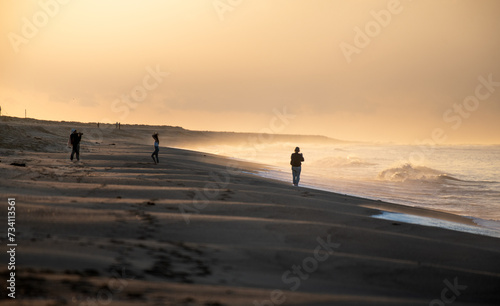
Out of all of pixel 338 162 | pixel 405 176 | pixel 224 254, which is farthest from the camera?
pixel 338 162

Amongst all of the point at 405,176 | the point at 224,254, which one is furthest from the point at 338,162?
the point at 224,254

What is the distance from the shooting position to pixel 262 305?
4.35 metres

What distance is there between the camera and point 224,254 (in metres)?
5.94

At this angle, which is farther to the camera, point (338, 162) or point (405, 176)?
point (338, 162)

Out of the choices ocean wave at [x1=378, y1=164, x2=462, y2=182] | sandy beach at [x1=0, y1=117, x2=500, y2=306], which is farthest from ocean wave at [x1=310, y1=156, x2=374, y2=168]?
sandy beach at [x1=0, y1=117, x2=500, y2=306]

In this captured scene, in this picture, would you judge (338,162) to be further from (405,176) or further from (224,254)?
(224,254)

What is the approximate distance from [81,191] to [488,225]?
10766mm

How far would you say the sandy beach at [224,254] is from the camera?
444 centimetres

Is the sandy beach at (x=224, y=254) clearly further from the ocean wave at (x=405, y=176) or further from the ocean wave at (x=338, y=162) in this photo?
the ocean wave at (x=338, y=162)

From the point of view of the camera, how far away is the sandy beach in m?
4.44

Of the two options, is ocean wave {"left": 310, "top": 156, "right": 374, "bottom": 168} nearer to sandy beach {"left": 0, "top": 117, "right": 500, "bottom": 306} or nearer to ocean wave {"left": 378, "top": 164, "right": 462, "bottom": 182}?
ocean wave {"left": 378, "top": 164, "right": 462, "bottom": 182}

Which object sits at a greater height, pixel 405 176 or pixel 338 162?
pixel 338 162

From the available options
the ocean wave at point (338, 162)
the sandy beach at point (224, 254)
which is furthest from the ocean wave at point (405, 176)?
the sandy beach at point (224, 254)

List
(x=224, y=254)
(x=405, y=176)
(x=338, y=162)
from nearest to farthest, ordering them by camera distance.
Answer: (x=224, y=254) < (x=405, y=176) < (x=338, y=162)
